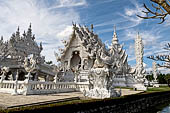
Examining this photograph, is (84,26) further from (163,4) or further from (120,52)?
(163,4)

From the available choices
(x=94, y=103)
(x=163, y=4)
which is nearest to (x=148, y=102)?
(x=94, y=103)

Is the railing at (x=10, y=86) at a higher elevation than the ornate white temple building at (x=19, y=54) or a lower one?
lower

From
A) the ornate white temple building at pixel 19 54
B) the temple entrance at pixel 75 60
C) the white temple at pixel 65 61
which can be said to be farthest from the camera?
the temple entrance at pixel 75 60

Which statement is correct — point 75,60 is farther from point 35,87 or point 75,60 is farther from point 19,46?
point 35,87

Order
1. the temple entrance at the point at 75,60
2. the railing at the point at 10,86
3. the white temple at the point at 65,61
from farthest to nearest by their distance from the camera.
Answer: the temple entrance at the point at 75,60, the white temple at the point at 65,61, the railing at the point at 10,86

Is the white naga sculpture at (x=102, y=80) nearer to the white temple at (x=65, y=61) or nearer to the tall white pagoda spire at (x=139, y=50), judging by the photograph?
the white temple at (x=65, y=61)

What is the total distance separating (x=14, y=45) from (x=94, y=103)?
16607 mm

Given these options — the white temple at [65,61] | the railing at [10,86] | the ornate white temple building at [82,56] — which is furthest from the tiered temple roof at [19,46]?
the railing at [10,86]

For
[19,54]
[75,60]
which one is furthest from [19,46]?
[75,60]

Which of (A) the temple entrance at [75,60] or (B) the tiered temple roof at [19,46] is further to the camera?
(A) the temple entrance at [75,60]

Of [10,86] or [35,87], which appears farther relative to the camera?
[10,86]

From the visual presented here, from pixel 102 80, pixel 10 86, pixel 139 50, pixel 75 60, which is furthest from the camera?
pixel 139 50

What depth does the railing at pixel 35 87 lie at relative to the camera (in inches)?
326

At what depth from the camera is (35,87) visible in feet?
29.4
